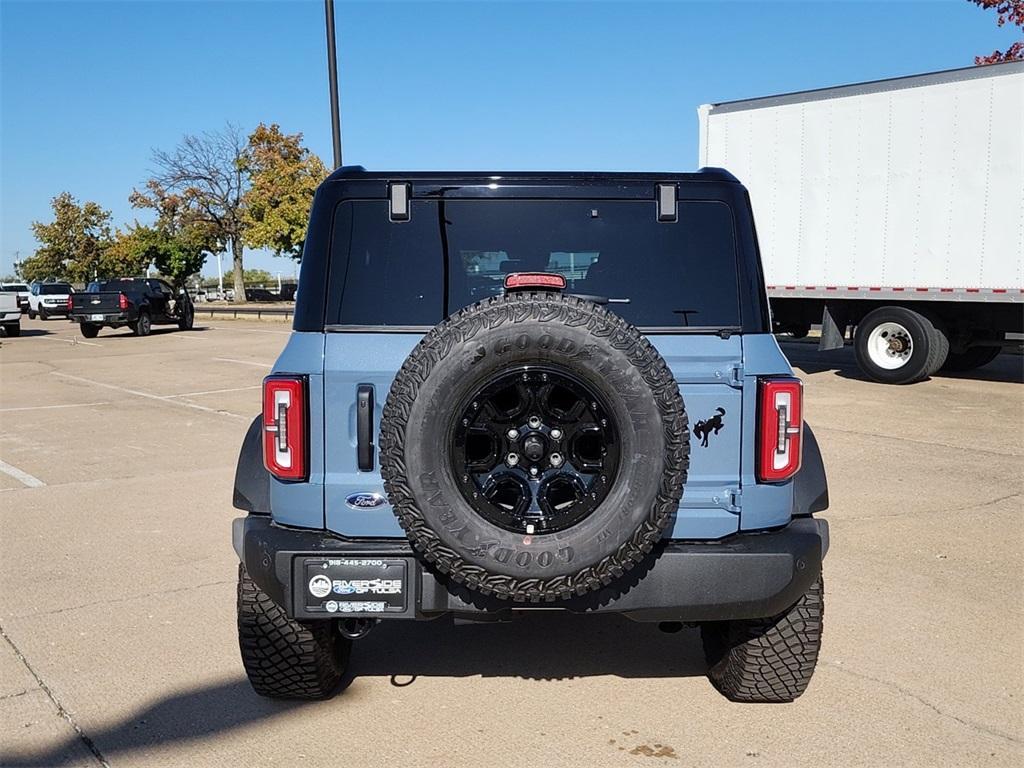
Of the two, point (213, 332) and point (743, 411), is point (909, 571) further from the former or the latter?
point (213, 332)

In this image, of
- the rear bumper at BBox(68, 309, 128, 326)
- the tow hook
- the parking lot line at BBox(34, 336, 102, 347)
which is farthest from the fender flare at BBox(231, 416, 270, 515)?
the rear bumper at BBox(68, 309, 128, 326)

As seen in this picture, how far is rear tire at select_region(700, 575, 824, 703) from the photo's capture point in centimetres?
354

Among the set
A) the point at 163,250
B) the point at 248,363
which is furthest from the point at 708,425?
the point at 163,250

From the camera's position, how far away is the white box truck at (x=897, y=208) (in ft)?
40.7

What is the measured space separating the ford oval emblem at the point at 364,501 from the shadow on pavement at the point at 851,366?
12.4 metres

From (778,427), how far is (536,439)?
848 mm

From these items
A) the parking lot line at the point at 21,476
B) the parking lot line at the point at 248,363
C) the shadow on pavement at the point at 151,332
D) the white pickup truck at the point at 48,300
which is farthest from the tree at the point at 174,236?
the parking lot line at the point at 21,476

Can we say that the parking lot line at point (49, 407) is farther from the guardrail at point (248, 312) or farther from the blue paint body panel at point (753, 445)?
the guardrail at point (248, 312)

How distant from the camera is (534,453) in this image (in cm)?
296

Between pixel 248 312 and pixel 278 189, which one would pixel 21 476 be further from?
pixel 278 189

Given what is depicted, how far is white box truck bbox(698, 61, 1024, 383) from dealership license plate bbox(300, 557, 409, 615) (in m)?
11.5

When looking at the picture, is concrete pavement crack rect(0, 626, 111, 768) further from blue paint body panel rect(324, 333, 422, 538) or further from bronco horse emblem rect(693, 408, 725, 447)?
bronco horse emblem rect(693, 408, 725, 447)

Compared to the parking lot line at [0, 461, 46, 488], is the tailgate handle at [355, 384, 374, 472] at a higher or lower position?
higher

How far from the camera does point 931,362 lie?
521 inches
